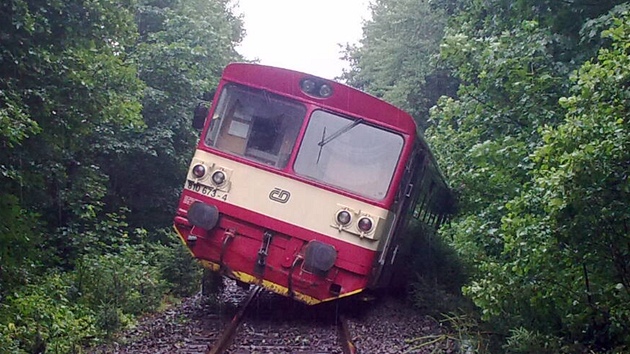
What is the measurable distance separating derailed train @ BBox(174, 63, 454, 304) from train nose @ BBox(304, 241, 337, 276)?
1 centimetres

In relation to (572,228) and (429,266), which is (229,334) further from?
(429,266)

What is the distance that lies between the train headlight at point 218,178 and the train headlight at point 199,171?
0.45ft

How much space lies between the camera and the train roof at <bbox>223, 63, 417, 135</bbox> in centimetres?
895

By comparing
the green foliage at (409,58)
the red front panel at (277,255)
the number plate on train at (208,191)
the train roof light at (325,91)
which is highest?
the green foliage at (409,58)

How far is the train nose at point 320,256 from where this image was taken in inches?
336

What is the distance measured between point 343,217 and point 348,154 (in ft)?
2.60

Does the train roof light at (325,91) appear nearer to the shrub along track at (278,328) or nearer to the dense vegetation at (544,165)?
the dense vegetation at (544,165)

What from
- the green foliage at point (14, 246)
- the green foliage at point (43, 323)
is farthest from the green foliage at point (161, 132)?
the green foliage at point (43, 323)

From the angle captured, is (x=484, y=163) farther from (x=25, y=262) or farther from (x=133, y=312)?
(x=25, y=262)

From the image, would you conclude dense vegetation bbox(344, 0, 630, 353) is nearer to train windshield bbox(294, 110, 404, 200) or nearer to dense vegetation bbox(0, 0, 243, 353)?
train windshield bbox(294, 110, 404, 200)

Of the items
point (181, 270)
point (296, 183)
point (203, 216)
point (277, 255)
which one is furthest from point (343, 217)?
point (181, 270)

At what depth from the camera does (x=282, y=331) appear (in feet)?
30.4

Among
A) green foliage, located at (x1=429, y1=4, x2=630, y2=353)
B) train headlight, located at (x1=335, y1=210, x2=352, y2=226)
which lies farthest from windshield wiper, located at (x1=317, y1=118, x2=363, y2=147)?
green foliage, located at (x1=429, y1=4, x2=630, y2=353)

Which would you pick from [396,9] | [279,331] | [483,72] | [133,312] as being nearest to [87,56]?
[133,312]
